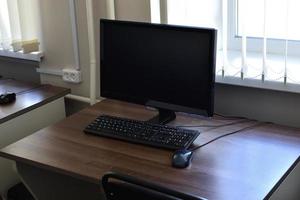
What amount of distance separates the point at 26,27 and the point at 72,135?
1.03 metres

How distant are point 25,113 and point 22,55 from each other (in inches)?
22.5

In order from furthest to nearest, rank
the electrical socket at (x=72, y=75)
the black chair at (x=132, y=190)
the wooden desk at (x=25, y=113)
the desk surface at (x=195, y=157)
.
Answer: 1. the electrical socket at (x=72, y=75)
2. the wooden desk at (x=25, y=113)
3. the desk surface at (x=195, y=157)
4. the black chair at (x=132, y=190)

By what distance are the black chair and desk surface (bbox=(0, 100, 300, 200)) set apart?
0.13 m

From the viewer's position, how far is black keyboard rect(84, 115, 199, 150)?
1.94 metres

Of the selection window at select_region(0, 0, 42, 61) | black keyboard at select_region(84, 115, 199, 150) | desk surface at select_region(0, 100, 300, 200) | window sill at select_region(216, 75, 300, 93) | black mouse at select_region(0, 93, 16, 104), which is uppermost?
window at select_region(0, 0, 42, 61)

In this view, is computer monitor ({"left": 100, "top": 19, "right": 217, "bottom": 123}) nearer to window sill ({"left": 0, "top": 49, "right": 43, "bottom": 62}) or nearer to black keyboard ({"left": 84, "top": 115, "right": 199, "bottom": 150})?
black keyboard ({"left": 84, "top": 115, "right": 199, "bottom": 150})

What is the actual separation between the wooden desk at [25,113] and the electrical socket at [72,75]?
7 cm

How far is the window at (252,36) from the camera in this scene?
207cm

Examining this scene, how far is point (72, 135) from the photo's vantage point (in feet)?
6.90

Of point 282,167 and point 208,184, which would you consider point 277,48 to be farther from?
point 208,184

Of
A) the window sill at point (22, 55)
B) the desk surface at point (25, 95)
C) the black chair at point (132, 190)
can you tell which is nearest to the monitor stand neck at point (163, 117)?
the black chair at point (132, 190)

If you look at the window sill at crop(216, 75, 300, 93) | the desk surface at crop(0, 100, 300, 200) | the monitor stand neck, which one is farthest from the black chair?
the window sill at crop(216, 75, 300, 93)

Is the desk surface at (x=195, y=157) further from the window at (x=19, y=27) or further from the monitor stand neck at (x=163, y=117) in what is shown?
the window at (x=19, y=27)

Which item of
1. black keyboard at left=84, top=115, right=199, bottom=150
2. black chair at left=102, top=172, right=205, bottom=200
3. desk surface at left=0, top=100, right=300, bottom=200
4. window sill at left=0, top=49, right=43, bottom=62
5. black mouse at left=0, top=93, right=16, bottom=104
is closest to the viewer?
black chair at left=102, top=172, right=205, bottom=200
